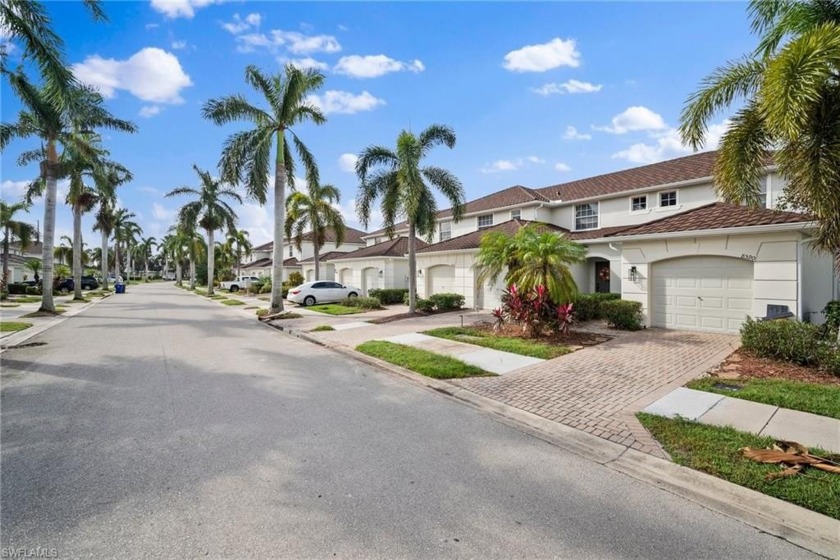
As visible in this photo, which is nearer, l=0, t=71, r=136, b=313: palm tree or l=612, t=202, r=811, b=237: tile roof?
l=612, t=202, r=811, b=237: tile roof

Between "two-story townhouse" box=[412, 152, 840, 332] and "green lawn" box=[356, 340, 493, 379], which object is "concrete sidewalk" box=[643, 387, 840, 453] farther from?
"two-story townhouse" box=[412, 152, 840, 332]

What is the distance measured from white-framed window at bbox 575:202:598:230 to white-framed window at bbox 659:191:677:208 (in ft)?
10.00

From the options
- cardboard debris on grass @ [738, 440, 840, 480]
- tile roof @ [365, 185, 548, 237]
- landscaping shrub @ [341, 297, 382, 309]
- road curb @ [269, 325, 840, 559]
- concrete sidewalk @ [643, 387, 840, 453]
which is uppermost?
tile roof @ [365, 185, 548, 237]

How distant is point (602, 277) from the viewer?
19.6 m

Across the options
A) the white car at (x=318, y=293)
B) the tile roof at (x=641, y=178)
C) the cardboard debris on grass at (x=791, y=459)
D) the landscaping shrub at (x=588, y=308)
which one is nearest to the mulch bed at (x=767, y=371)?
the cardboard debris on grass at (x=791, y=459)

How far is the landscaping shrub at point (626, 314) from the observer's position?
42.8 ft

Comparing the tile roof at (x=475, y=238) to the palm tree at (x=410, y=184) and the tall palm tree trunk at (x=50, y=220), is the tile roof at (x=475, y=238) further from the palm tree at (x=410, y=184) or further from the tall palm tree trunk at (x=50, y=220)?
the tall palm tree trunk at (x=50, y=220)

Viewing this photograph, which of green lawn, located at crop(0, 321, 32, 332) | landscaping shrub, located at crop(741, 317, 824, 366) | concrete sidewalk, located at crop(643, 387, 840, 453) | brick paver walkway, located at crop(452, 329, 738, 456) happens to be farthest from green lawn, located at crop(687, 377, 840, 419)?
green lawn, located at crop(0, 321, 32, 332)

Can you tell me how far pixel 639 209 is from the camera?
63.0ft

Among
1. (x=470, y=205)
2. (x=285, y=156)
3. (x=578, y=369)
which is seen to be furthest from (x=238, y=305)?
(x=578, y=369)

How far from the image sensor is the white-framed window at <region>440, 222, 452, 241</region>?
2725cm

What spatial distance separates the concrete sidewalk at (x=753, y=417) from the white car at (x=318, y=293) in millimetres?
21034

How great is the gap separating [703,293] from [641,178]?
9.66 metres

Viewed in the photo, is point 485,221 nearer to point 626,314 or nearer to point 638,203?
point 638,203
